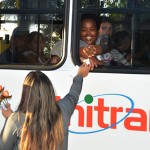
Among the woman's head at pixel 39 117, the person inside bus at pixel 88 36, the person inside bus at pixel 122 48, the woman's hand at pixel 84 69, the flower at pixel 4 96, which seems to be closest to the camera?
the woman's head at pixel 39 117

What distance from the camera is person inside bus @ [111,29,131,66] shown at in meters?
4.53

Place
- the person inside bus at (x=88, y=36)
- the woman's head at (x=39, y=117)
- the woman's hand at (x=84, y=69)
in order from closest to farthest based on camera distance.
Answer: the woman's head at (x=39, y=117), the woman's hand at (x=84, y=69), the person inside bus at (x=88, y=36)

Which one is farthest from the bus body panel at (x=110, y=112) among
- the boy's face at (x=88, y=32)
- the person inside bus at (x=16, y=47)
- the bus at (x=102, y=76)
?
the person inside bus at (x=16, y=47)

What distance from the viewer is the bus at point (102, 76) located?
4422 mm

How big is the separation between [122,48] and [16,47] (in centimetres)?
119

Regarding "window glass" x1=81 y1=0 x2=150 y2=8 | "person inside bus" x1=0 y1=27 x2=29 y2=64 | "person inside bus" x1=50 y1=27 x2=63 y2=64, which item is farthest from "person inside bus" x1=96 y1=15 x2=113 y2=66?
"person inside bus" x1=0 y1=27 x2=29 y2=64

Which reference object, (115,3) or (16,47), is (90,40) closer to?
(115,3)

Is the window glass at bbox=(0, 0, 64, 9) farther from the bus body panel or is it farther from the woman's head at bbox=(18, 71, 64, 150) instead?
the woman's head at bbox=(18, 71, 64, 150)

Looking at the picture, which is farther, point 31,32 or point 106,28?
point 31,32

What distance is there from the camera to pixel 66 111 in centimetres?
336

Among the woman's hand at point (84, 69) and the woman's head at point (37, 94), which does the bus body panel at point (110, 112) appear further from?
the woman's head at point (37, 94)

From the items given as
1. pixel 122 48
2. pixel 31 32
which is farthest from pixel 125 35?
pixel 31 32

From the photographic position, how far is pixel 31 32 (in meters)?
4.88

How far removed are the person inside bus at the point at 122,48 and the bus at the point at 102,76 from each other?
4 cm
